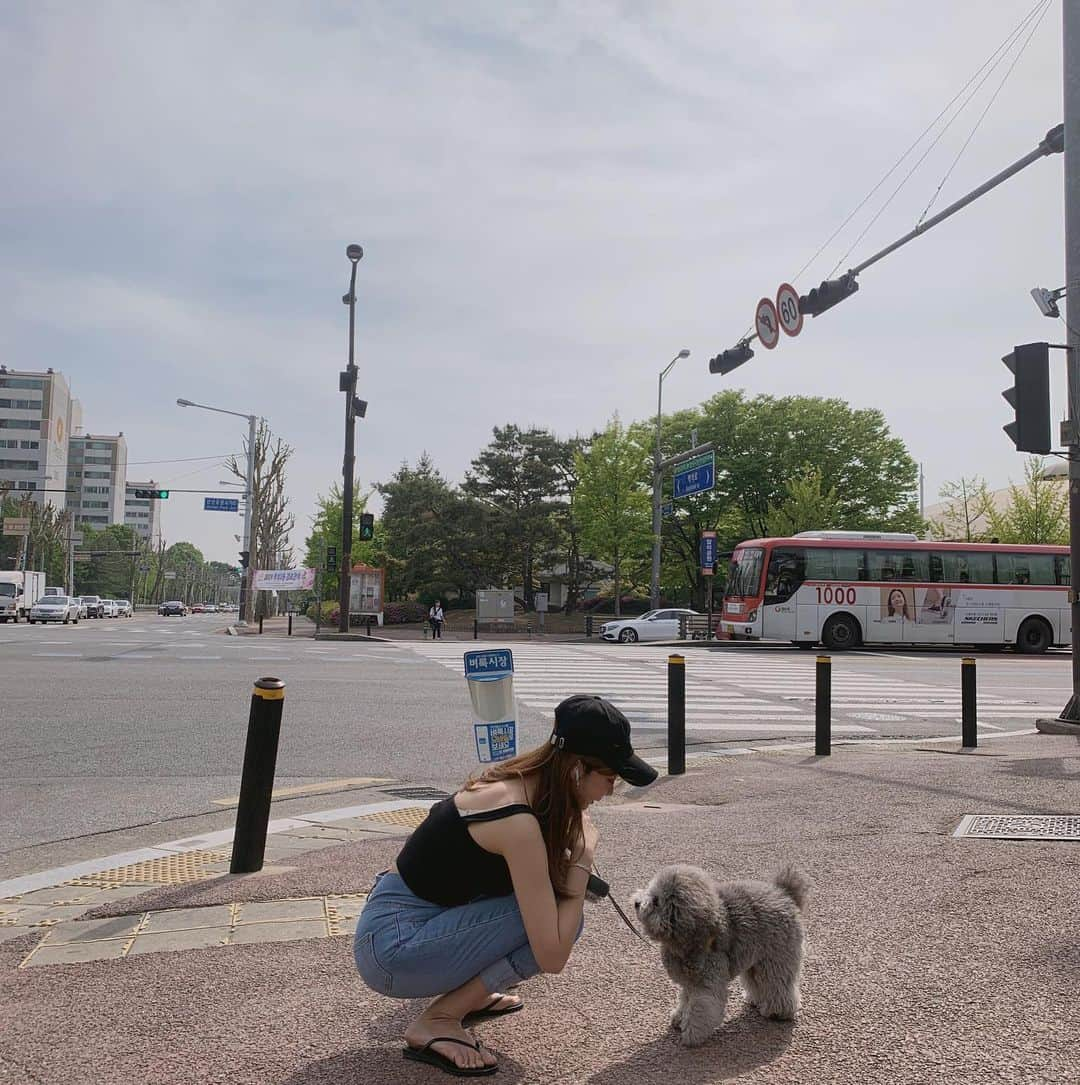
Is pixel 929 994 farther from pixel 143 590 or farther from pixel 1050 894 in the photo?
pixel 143 590

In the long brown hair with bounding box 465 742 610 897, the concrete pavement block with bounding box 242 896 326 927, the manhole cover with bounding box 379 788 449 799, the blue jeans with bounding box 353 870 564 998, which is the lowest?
the manhole cover with bounding box 379 788 449 799

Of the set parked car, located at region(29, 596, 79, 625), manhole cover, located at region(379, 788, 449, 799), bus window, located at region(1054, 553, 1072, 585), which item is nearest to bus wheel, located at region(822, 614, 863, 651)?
bus window, located at region(1054, 553, 1072, 585)

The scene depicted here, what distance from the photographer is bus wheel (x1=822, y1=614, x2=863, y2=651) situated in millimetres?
30719

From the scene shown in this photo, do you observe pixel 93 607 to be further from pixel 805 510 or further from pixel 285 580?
pixel 805 510

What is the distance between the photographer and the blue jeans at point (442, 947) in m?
2.98

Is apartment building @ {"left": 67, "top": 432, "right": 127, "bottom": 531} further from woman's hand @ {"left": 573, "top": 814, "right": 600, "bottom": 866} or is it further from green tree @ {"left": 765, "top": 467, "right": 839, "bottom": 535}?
woman's hand @ {"left": 573, "top": 814, "right": 600, "bottom": 866}

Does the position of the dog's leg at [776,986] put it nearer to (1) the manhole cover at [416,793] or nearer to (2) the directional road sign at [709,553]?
(1) the manhole cover at [416,793]

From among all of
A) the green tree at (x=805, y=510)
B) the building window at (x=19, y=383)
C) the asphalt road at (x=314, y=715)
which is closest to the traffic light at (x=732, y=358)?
the asphalt road at (x=314, y=715)

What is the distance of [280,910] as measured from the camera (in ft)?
14.9

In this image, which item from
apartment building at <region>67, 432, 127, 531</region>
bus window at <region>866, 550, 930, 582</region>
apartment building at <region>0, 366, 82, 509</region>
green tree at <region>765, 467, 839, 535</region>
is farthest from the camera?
apartment building at <region>67, 432, 127, 531</region>

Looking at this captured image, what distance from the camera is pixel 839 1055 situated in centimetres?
Answer: 301

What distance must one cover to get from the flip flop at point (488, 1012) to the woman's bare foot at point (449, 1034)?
0.59 ft

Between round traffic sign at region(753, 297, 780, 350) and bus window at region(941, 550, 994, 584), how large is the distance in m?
17.8

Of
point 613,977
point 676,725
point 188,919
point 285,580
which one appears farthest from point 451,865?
point 285,580
